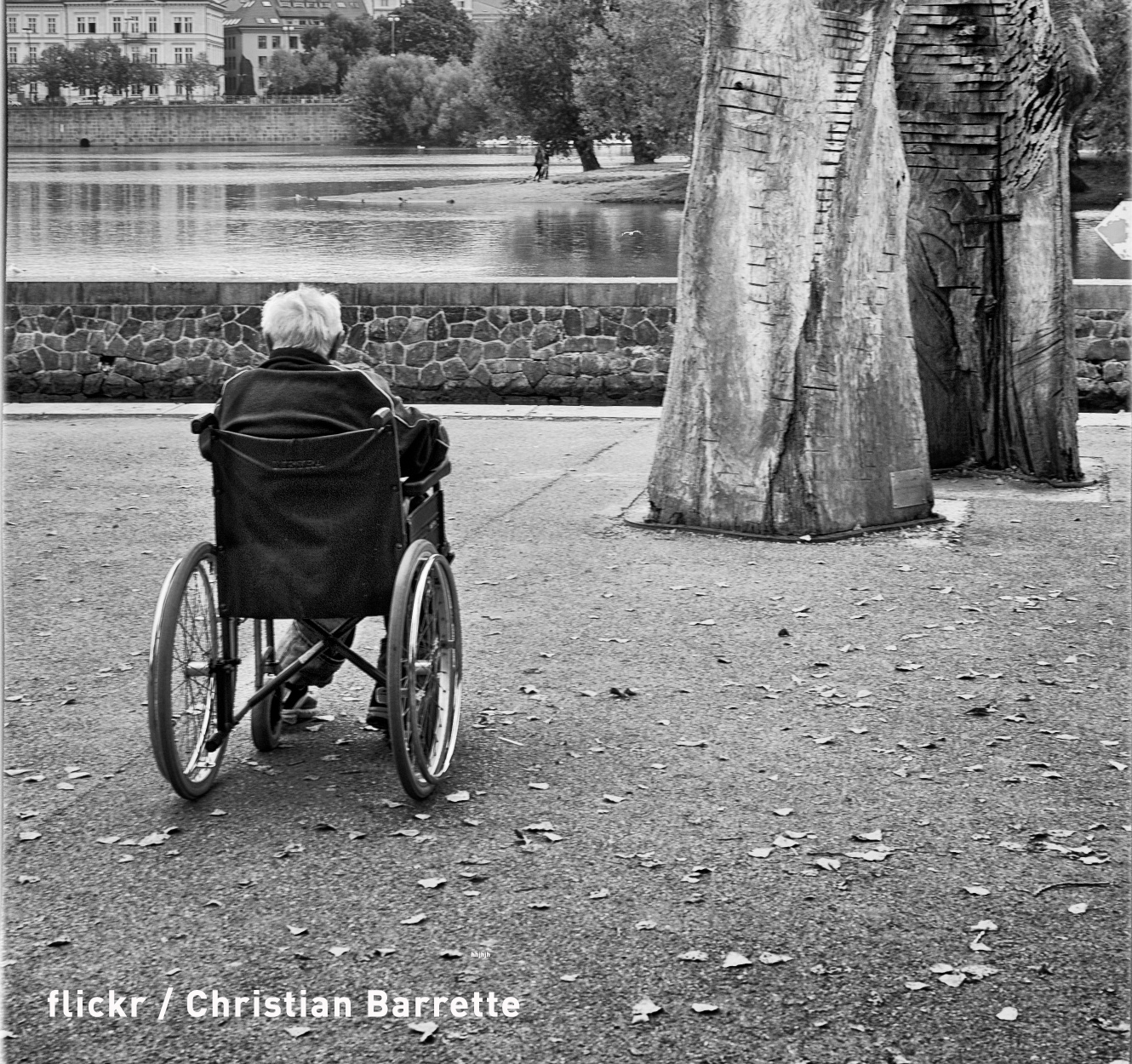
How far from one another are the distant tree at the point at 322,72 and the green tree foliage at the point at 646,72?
84543mm

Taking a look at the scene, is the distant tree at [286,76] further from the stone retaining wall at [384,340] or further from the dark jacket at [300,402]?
the dark jacket at [300,402]

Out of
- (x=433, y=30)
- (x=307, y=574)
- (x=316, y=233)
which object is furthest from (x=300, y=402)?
(x=433, y=30)

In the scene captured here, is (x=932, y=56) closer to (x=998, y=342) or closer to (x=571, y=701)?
(x=998, y=342)

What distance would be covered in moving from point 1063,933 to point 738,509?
4.86 metres

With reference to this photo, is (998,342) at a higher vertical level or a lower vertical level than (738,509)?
higher

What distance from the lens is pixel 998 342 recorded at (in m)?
10.3

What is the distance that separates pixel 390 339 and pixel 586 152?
142ft

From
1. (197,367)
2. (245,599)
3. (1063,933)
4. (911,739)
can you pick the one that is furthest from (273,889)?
(197,367)

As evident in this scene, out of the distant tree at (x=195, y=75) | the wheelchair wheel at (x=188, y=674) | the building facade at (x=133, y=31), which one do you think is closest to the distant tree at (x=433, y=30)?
the distant tree at (x=195, y=75)

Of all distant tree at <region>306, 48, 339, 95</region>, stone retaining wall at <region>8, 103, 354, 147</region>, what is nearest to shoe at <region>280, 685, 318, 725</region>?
stone retaining wall at <region>8, 103, 354, 147</region>

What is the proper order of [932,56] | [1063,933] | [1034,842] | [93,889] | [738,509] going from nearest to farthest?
[1063,933] → [93,889] → [1034,842] → [738,509] → [932,56]

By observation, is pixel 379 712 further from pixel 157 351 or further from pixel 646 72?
pixel 646 72

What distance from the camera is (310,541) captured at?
4602 mm

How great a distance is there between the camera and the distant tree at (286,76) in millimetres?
131875
